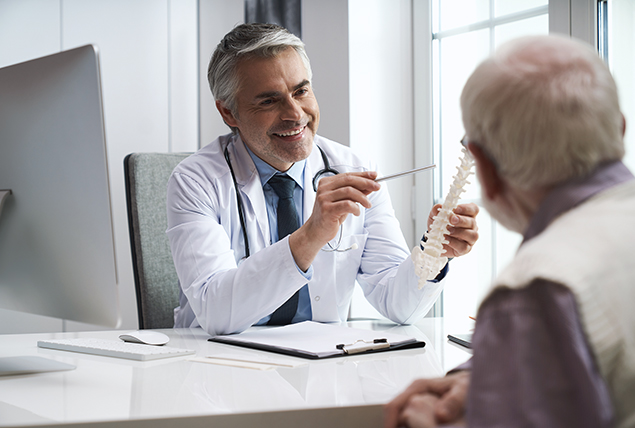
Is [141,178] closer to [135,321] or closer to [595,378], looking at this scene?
[135,321]

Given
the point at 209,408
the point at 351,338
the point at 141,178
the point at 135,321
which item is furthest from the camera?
the point at 135,321

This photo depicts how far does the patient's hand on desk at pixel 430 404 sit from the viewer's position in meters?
0.60

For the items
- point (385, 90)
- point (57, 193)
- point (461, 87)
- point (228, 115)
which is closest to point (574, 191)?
point (57, 193)

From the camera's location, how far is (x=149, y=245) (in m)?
1.79

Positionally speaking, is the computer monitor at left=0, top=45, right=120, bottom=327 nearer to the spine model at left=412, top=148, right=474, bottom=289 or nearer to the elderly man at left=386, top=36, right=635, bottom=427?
the elderly man at left=386, top=36, right=635, bottom=427

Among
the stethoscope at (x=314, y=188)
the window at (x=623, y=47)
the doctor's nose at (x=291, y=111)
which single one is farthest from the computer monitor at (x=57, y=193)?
the window at (x=623, y=47)

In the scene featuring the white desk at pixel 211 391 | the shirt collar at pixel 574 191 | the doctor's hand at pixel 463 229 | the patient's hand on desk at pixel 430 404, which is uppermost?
the shirt collar at pixel 574 191

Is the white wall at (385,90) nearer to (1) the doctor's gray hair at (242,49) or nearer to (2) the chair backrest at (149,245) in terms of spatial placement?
(1) the doctor's gray hair at (242,49)

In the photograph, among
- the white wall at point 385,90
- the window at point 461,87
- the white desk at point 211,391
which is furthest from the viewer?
the white wall at point 385,90

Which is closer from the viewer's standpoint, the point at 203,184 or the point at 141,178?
the point at 203,184

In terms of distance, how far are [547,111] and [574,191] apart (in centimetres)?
8

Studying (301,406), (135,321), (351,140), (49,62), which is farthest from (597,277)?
(135,321)

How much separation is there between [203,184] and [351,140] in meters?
1.10

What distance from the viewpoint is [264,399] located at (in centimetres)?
76
